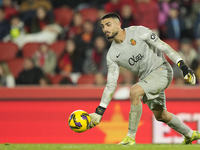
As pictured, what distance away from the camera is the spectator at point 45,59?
8.77 m

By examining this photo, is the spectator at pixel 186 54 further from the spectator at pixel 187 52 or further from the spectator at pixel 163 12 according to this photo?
the spectator at pixel 163 12

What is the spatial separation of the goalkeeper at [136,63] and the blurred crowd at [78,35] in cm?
272

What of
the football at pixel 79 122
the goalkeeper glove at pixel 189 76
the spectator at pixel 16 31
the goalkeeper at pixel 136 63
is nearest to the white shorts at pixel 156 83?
the goalkeeper at pixel 136 63

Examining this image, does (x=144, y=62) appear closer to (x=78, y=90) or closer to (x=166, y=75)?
(x=166, y=75)

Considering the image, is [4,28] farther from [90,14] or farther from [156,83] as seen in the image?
[156,83]

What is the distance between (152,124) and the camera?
6.33 metres

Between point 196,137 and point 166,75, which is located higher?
point 166,75

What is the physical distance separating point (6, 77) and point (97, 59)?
2.15 meters

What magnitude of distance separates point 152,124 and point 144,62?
6.48 feet

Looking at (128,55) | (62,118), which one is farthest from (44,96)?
(128,55)

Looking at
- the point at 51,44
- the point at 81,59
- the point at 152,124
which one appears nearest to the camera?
the point at 152,124

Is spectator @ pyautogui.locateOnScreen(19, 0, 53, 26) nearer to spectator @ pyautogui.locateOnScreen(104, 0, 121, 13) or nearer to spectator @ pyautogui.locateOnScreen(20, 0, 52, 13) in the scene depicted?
spectator @ pyautogui.locateOnScreen(20, 0, 52, 13)

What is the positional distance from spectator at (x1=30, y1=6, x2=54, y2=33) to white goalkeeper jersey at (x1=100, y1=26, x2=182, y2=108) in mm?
5391

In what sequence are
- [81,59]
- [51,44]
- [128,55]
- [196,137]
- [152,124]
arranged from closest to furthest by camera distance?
[128,55] → [196,137] → [152,124] → [81,59] → [51,44]
